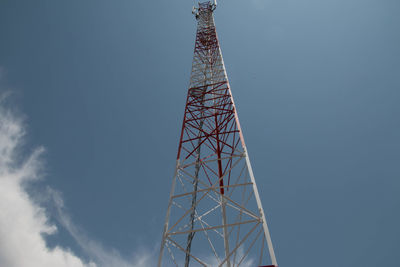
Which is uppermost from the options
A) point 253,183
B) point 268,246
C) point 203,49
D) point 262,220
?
point 203,49

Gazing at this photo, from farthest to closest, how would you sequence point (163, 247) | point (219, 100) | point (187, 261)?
point (219, 100)
point (187, 261)
point (163, 247)

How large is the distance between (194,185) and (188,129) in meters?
3.47

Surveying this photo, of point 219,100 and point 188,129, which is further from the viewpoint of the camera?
point 219,100

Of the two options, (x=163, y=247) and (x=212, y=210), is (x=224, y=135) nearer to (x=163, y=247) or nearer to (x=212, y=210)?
(x=212, y=210)

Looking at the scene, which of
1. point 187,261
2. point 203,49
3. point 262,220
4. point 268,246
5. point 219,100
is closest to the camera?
point 268,246

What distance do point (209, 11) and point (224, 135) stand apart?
16709 millimetres

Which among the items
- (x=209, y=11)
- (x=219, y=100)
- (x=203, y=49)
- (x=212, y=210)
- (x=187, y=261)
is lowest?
(x=187, y=261)

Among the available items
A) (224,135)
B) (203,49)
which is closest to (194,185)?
(224,135)

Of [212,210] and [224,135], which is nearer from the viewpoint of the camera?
[212,210]

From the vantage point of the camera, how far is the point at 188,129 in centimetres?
1254

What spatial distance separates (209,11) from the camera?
22.5 meters

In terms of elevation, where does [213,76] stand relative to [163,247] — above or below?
above

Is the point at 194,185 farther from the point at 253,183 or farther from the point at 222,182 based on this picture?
the point at 253,183

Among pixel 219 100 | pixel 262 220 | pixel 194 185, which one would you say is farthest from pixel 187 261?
pixel 219 100
